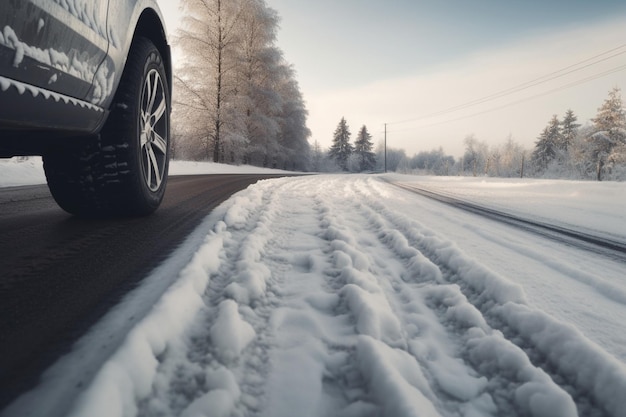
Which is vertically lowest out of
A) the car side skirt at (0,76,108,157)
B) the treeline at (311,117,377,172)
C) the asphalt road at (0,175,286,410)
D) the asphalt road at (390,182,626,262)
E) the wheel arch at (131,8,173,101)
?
the asphalt road at (390,182,626,262)

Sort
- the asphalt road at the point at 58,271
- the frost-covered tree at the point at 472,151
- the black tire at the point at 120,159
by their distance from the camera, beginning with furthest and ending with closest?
the frost-covered tree at the point at 472,151
the black tire at the point at 120,159
the asphalt road at the point at 58,271

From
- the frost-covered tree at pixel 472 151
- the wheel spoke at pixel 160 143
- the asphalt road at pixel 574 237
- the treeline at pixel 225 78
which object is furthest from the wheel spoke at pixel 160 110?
the frost-covered tree at pixel 472 151

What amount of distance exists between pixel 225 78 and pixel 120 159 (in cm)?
1835

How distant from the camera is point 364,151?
55312mm

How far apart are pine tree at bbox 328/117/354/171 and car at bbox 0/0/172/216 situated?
50223 mm

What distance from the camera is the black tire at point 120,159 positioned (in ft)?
6.41

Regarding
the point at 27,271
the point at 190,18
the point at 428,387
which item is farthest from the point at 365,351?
the point at 190,18

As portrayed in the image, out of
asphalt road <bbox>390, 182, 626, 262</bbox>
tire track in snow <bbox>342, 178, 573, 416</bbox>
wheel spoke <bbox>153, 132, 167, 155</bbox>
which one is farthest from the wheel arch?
asphalt road <bbox>390, 182, 626, 262</bbox>

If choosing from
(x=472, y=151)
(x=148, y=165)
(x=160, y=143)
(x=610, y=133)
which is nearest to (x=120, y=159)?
(x=148, y=165)

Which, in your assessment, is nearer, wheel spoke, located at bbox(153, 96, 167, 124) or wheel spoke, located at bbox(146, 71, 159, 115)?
wheel spoke, located at bbox(146, 71, 159, 115)

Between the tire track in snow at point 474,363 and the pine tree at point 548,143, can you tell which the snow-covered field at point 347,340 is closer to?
the tire track in snow at point 474,363

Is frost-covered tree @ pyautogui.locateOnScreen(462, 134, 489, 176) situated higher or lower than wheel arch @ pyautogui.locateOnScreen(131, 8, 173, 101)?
higher

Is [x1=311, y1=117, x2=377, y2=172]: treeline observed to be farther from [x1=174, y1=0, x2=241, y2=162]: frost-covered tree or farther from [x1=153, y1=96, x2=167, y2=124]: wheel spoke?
[x1=153, y1=96, x2=167, y2=124]: wheel spoke

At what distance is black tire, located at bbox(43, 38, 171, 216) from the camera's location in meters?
1.96
